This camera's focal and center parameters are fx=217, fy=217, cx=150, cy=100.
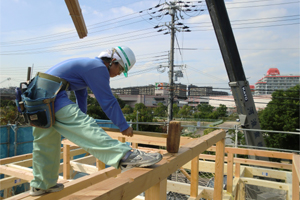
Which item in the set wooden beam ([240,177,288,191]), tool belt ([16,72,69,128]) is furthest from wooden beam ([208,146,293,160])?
tool belt ([16,72,69,128])

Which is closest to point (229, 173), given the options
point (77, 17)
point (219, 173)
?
point (219, 173)

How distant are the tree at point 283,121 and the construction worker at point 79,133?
2277 centimetres

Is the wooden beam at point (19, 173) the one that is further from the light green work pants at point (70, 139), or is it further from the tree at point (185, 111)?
the tree at point (185, 111)

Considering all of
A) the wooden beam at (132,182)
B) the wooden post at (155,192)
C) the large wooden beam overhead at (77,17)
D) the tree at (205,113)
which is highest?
the large wooden beam overhead at (77,17)

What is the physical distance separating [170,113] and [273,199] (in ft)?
50.3

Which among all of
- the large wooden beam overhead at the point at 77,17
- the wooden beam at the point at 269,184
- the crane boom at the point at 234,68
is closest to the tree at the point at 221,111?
the crane boom at the point at 234,68

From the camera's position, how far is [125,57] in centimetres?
169

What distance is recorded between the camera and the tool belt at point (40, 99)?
4.14 feet

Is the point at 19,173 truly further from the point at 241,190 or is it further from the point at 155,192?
the point at 241,190

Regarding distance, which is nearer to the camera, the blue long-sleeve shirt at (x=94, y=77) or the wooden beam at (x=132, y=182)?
the wooden beam at (x=132, y=182)

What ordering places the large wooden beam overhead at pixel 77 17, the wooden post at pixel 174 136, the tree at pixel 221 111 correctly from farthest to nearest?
1. the tree at pixel 221 111
2. the large wooden beam overhead at pixel 77 17
3. the wooden post at pixel 174 136

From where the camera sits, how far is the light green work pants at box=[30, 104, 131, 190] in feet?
4.00

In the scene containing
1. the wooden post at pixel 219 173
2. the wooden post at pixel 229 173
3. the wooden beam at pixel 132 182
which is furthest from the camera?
the wooden post at pixel 229 173

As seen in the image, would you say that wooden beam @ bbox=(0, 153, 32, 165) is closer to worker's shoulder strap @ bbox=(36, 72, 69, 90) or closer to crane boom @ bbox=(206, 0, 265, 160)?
worker's shoulder strap @ bbox=(36, 72, 69, 90)
